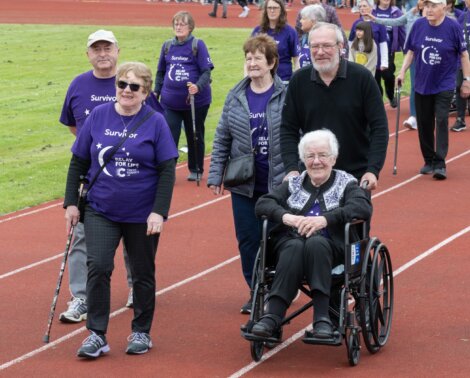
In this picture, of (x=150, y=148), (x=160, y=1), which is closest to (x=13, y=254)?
(x=150, y=148)

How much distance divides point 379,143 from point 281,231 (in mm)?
1003

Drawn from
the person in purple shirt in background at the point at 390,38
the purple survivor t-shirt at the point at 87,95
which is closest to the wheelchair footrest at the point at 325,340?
the purple survivor t-shirt at the point at 87,95

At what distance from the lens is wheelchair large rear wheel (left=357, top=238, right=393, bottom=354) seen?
27.5 ft

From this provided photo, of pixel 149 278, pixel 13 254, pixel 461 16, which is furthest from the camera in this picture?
pixel 461 16

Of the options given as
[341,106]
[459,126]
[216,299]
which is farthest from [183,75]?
[341,106]

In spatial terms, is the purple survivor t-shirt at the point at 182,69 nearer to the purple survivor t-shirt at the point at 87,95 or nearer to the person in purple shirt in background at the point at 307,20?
the person in purple shirt in background at the point at 307,20

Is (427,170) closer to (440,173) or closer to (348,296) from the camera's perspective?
(440,173)

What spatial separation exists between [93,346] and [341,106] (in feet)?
8.03

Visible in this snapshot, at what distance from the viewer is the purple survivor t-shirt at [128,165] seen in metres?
8.59

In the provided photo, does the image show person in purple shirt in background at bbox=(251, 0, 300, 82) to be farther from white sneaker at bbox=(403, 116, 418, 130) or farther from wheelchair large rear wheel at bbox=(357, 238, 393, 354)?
wheelchair large rear wheel at bbox=(357, 238, 393, 354)

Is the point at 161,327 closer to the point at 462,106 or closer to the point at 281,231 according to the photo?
the point at 281,231

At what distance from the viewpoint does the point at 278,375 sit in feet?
26.9

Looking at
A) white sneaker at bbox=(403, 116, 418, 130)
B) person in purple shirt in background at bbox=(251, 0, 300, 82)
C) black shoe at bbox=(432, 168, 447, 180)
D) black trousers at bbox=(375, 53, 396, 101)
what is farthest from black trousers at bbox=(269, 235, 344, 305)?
black trousers at bbox=(375, 53, 396, 101)

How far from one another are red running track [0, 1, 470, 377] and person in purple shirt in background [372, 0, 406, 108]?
652 cm
